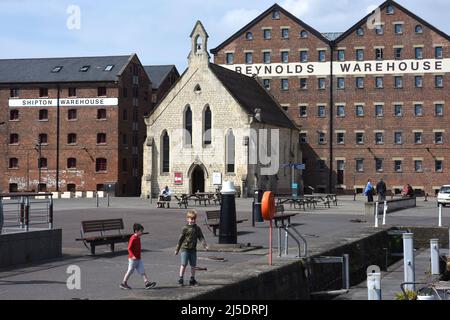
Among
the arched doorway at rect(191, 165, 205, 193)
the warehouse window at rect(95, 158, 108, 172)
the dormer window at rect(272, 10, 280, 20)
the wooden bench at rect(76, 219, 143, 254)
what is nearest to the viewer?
the wooden bench at rect(76, 219, 143, 254)

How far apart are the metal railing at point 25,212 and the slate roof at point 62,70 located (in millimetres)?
53560

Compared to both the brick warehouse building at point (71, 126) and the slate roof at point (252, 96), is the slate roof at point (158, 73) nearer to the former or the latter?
the brick warehouse building at point (71, 126)

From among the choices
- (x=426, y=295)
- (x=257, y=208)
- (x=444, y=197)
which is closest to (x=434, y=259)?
(x=426, y=295)

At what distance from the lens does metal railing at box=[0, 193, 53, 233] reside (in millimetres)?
16562

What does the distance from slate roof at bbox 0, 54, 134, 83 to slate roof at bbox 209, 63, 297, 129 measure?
→ 1211cm

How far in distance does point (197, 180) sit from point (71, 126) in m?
16.8

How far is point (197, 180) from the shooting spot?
6431 centimetres

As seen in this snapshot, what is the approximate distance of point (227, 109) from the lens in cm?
6231

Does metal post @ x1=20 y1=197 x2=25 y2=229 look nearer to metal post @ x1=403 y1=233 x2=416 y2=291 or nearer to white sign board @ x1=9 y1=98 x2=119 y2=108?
metal post @ x1=403 y1=233 x2=416 y2=291

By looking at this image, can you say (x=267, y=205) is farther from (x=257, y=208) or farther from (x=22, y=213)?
(x=257, y=208)

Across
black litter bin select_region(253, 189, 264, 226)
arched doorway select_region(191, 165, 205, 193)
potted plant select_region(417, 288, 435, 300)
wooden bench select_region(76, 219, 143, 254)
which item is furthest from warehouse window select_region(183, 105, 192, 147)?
potted plant select_region(417, 288, 435, 300)

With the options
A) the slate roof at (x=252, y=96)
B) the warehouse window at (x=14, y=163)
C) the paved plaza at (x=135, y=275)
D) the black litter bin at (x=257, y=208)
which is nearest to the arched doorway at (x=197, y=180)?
the slate roof at (x=252, y=96)
